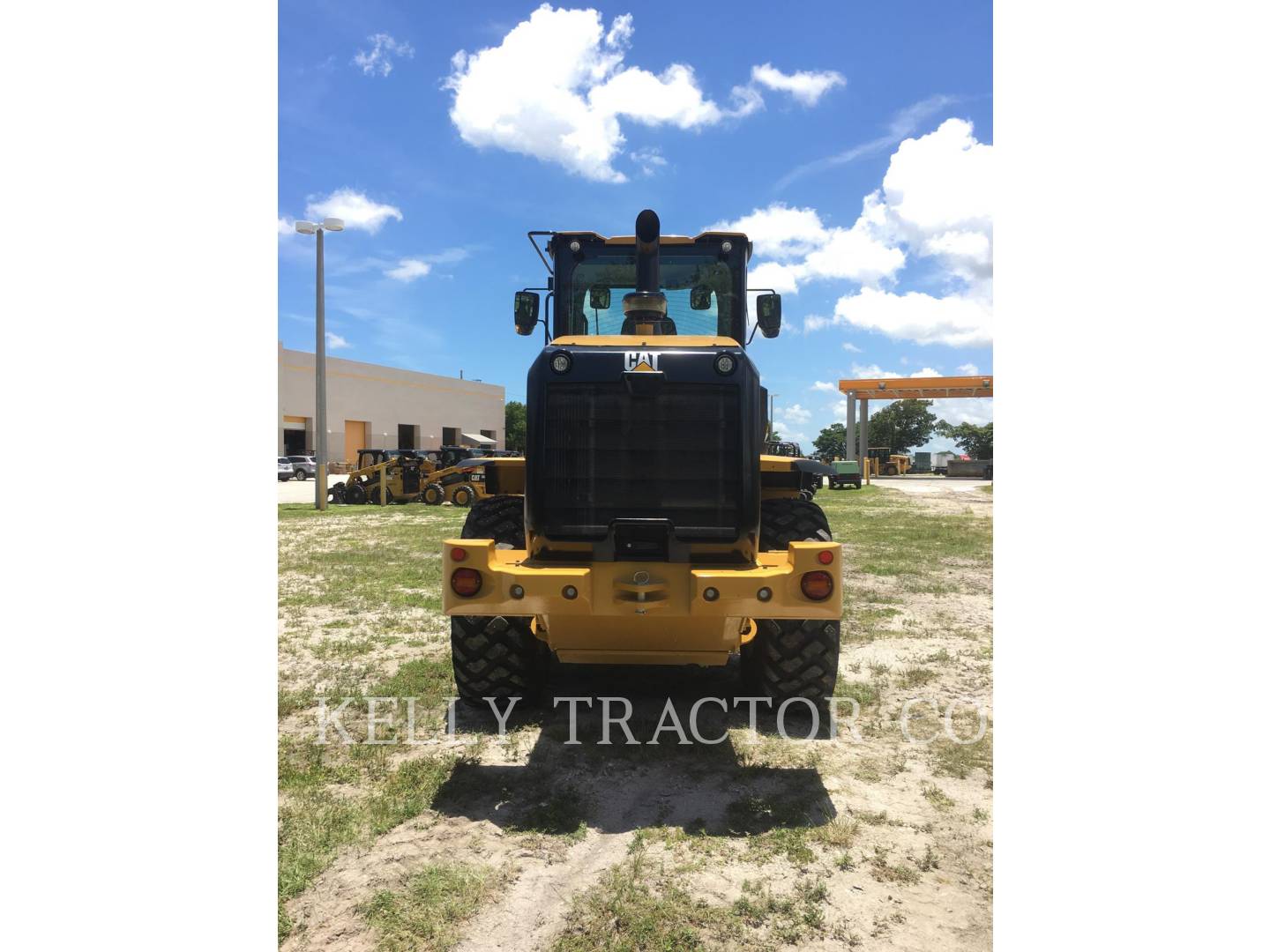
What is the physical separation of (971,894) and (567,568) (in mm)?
1994

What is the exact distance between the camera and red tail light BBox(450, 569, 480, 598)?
3.31 m

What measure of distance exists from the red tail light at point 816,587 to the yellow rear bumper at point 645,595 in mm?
21

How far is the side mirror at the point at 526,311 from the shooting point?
469cm

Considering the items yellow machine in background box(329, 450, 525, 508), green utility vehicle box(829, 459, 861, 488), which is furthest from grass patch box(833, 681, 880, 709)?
green utility vehicle box(829, 459, 861, 488)

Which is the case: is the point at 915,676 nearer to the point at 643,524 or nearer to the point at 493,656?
the point at 643,524

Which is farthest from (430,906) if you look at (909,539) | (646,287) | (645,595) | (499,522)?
(909,539)

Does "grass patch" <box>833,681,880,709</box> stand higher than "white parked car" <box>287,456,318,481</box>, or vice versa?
"white parked car" <box>287,456,318,481</box>

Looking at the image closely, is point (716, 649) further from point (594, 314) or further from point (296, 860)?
point (594, 314)

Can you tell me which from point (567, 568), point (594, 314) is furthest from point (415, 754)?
point (594, 314)

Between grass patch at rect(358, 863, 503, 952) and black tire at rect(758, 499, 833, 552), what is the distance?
7.02 feet

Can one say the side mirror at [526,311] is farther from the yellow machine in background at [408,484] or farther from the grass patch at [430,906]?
the yellow machine in background at [408,484]

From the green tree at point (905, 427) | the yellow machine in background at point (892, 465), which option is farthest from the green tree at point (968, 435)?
the yellow machine in background at point (892, 465)

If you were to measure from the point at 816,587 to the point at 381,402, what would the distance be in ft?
163

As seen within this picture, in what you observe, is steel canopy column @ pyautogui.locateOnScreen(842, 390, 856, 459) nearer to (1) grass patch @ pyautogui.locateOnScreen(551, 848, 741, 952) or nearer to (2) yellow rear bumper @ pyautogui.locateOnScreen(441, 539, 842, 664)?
(2) yellow rear bumper @ pyautogui.locateOnScreen(441, 539, 842, 664)
